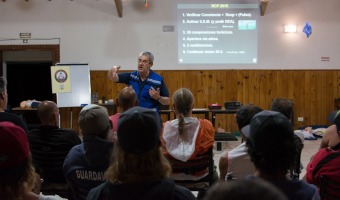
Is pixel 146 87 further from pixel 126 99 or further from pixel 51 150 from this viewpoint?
pixel 51 150

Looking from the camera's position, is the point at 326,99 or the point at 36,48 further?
the point at 326,99

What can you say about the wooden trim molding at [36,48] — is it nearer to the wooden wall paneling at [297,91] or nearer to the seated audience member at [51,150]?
the wooden wall paneling at [297,91]

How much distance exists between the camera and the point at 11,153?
1321 millimetres

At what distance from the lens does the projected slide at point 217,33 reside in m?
8.02

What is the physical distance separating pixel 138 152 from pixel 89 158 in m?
0.72

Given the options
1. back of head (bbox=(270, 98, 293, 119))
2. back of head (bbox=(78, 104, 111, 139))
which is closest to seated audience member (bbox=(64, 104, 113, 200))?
back of head (bbox=(78, 104, 111, 139))

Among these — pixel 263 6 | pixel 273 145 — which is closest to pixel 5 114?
pixel 273 145

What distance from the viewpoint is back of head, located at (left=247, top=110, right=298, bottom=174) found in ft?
4.61

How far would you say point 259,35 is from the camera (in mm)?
8242

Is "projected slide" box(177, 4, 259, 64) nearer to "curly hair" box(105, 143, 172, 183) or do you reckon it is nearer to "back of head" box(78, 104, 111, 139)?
"back of head" box(78, 104, 111, 139)

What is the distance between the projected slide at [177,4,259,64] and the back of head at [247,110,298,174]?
22.0 feet

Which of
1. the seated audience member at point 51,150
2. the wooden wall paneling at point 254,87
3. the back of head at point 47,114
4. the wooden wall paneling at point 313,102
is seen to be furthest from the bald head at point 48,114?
the wooden wall paneling at point 313,102

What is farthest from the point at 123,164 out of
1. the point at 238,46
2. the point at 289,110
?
the point at 238,46

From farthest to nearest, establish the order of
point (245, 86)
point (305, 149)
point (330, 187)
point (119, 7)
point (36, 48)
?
point (245, 86) < point (36, 48) < point (119, 7) < point (305, 149) < point (330, 187)
